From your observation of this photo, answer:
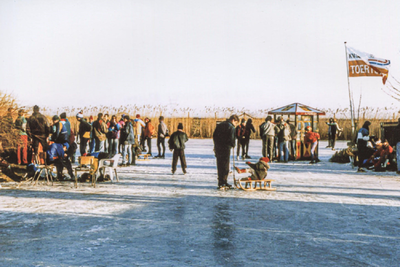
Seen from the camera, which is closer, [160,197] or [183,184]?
[160,197]

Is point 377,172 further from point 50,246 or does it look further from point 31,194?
point 50,246

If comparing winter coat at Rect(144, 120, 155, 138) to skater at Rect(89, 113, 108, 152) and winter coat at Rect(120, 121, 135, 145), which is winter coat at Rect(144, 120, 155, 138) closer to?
winter coat at Rect(120, 121, 135, 145)

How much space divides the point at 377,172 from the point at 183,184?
7666 millimetres

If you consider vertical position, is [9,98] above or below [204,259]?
above

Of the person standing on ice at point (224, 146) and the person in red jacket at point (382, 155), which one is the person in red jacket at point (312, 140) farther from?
the person standing on ice at point (224, 146)

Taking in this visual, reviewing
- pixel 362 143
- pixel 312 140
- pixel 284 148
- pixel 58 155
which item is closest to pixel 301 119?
pixel 312 140

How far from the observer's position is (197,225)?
6.78 m

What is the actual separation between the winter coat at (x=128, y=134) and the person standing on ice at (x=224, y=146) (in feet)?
20.0

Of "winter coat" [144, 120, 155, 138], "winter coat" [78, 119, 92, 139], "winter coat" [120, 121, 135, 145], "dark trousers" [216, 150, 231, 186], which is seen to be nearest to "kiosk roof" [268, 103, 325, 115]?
"winter coat" [144, 120, 155, 138]

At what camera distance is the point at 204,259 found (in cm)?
501

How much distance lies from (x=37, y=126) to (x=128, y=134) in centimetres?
427

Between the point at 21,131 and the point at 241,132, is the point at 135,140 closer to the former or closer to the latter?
the point at 21,131

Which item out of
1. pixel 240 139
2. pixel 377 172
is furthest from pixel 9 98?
pixel 377 172

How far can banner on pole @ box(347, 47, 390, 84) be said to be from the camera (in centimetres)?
1822
